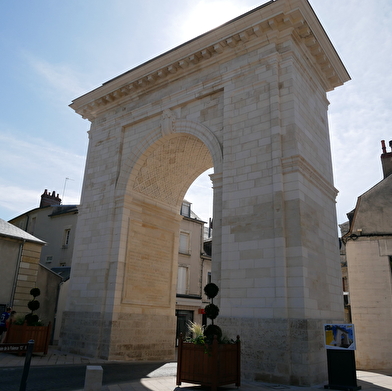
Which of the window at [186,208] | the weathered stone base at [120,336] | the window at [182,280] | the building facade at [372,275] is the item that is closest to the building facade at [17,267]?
the weathered stone base at [120,336]

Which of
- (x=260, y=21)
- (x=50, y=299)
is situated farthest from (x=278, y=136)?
(x=50, y=299)

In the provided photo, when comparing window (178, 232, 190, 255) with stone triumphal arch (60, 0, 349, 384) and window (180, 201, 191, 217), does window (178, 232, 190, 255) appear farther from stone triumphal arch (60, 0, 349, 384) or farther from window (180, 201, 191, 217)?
stone triumphal arch (60, 0, 349, 384)

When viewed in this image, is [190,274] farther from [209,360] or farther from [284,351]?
[209,360]

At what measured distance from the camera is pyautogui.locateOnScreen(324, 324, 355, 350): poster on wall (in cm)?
734

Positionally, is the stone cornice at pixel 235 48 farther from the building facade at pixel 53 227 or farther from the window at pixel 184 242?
the window at pixel 184 242

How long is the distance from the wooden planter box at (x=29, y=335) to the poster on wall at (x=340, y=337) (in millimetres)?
8048

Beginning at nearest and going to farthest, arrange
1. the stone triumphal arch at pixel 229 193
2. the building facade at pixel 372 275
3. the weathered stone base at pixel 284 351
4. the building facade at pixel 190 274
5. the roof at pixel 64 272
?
1. the weathered stone base at pixel 284 351
2. the stone triumphal arch at pixel 229 193
3. the building facade at pixel 372 275
4. the roof at pixel 64 272
5. the building facade at pixel 190 274

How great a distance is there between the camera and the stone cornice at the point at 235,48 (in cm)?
1044

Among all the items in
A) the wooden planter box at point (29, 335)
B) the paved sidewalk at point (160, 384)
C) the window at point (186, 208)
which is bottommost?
the paved sidewalk at point (160, 384)

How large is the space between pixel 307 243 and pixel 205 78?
6.15m

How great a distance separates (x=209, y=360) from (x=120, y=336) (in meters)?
5.38

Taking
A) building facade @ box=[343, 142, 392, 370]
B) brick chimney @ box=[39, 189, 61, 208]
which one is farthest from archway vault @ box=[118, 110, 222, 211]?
brick chimney @ box=[39, 189, 61, 208]

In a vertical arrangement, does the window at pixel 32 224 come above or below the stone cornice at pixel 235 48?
below

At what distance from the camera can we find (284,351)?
8016 millimetres
